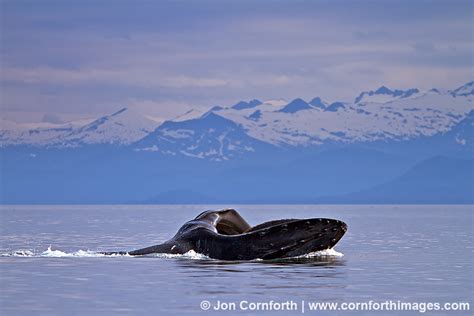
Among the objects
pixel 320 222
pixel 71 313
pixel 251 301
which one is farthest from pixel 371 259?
pixel 71 313

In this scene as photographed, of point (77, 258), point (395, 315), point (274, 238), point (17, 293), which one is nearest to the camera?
point (395, 315)

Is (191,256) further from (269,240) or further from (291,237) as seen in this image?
(291,237)

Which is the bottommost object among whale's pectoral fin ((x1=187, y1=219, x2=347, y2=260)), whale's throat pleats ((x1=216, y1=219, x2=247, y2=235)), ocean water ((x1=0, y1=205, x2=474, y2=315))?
ocean water ((x1=0, y1=205, x2=474, y2=315))

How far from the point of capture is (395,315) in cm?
2423

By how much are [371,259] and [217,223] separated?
4999mm

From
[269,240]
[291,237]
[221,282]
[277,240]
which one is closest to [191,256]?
[269,240]

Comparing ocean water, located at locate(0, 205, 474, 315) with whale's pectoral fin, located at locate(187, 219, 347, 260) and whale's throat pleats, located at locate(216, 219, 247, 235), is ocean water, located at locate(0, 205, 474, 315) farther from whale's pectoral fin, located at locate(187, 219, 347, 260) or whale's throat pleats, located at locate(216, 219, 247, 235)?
whale's throat pleats, located at locate(216, 219, 247, 235)

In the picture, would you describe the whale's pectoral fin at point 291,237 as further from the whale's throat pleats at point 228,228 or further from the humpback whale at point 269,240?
the whale's throat pleats at point 228,228

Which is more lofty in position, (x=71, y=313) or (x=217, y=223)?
(x=217, y=223)

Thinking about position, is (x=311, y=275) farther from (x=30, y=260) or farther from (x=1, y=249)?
(x=1, y=249)
